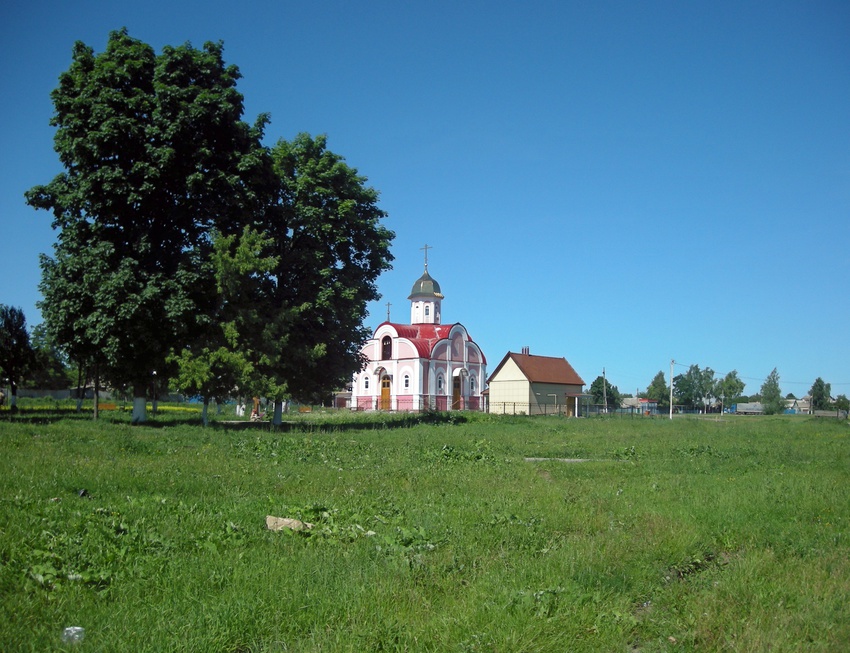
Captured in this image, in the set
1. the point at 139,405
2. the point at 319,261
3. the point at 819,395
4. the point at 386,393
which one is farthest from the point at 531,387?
the point at 819,395

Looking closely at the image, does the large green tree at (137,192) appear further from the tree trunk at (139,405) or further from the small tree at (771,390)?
the small tree at (771,390)

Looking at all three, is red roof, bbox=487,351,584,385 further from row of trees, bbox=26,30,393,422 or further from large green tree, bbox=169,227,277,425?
large green tree, bbox=169,227,277,425

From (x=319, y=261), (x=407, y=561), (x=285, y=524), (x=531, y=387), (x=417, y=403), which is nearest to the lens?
(x=407, y=561)

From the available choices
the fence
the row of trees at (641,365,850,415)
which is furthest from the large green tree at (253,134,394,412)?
the row of trees at (641,365,850,415)

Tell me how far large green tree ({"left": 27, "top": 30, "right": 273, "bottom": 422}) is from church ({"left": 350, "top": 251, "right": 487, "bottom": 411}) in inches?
1165

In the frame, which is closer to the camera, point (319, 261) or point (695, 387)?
point (319, 261)

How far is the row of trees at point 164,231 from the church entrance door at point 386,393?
2920 cm

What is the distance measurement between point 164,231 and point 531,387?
3761 centimetres

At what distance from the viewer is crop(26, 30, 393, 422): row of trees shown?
24938 millimetres

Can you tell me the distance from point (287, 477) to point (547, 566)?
638 centimetres

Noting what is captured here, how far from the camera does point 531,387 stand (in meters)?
58.6

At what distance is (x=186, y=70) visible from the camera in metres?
27.0

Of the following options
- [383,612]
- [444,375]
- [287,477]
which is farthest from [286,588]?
[444,375]

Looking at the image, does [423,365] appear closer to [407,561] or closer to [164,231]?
[164,231]
